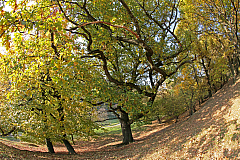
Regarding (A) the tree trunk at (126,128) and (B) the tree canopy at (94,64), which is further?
(A) the tree trunk at (126,128)

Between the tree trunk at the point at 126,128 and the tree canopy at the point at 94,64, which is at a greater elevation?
the tree canopy at the point at 94,64

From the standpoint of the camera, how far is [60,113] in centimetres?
1097

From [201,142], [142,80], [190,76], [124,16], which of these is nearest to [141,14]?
[124,16]

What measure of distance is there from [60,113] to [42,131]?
4.97 feet

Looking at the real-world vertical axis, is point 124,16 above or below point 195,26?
below

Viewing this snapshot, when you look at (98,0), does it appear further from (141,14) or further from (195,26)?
(195,26)

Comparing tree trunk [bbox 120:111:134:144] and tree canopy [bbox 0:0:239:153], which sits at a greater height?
tree canopy [bbox 0:0:239:153]

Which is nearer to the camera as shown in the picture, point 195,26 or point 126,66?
point 126,66

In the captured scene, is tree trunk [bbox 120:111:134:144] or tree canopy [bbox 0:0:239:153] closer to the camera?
tree canopy [bbox 0:0:239:153]

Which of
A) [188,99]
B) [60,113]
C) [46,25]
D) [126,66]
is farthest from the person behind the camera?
[188,99]

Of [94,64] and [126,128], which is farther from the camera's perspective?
[126,128]

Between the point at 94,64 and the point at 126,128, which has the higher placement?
the point at 94,64

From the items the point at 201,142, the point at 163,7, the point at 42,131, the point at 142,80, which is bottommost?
the point at 201,142

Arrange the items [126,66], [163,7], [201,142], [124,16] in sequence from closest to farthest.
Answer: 1. [201,142]
2. [124,16]
3. [163,7]
4. [126,66]
